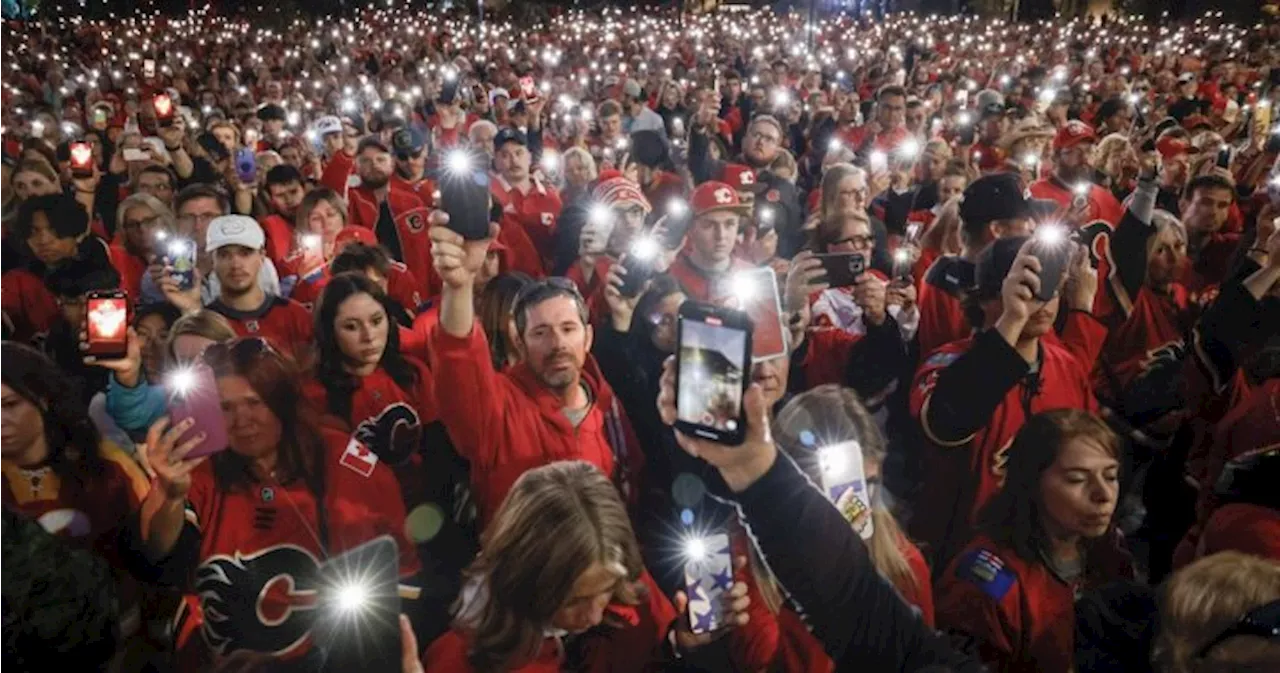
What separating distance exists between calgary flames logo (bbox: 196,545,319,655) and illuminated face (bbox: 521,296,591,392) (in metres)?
1.03

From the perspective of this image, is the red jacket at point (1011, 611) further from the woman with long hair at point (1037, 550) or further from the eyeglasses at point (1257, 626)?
the eyeglasses at point (1257, 626)

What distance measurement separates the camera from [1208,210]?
649cm

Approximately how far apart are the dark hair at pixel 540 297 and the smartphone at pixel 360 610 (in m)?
0.91

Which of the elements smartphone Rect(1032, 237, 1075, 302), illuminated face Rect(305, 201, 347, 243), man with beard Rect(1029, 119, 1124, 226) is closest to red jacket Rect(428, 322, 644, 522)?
smartphone Rect(1032, 237, 1075, 302)

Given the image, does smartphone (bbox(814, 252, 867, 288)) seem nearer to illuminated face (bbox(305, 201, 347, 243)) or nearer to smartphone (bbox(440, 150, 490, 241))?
smartphone (bbox(440, 150, 490, 241))

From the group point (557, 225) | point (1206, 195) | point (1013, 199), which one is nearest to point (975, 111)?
point (1206, 195)

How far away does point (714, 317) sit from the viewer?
2482 millimetres

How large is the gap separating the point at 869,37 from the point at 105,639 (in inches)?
1138

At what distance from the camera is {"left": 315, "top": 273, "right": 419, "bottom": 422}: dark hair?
4.31 meters

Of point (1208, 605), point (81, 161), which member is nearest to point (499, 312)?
point (1208, 605)

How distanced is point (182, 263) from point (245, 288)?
308mm

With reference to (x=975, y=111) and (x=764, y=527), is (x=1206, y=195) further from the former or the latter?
(x=764, y=527)

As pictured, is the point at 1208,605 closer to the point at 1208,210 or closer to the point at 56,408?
the point at 56,408

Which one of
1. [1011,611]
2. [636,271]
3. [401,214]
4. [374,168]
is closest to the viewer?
[1011,611]
